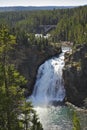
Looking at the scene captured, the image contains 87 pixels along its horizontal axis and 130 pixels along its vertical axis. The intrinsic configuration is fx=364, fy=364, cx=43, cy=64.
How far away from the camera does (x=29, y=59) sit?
105 metres

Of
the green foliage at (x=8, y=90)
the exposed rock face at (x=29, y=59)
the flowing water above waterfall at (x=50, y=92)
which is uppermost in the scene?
the green foliage at (x=8, y=90)

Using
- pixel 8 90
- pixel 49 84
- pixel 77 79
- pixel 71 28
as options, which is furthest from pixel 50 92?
pixel 71 28

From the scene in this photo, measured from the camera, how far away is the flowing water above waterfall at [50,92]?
276 feet

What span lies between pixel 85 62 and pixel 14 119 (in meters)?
59.7

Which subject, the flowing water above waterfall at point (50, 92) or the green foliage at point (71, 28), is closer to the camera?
the flowing water above waterfall at point (50, 92)

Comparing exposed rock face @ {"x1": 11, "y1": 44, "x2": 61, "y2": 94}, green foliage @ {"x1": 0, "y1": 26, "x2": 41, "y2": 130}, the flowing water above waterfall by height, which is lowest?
the flowing water above waterfall

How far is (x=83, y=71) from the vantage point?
307ft

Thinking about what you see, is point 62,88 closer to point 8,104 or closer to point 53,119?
point 53,119

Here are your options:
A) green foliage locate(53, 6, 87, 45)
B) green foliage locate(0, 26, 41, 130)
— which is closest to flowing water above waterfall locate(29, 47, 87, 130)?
green foliage locate(53, 6, 87, 45)

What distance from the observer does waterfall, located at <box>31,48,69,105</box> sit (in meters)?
99.1

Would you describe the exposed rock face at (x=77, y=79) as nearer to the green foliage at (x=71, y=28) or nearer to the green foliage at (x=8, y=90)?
the green foliage at (x=8, y=90)

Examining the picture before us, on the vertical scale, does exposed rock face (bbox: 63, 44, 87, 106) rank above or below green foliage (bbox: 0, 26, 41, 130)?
below

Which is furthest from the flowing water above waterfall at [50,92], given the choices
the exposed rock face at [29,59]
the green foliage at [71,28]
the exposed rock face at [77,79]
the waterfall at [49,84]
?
the green foliage at [71,28]

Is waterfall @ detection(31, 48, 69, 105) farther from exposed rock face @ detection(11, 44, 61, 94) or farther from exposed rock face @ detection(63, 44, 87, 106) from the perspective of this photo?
exposed rock face @ detection(63, 44, 87, 106)
